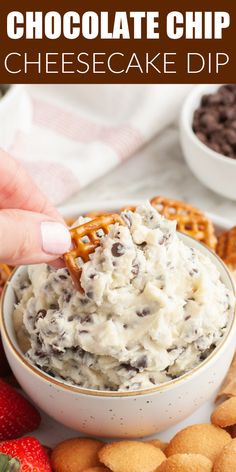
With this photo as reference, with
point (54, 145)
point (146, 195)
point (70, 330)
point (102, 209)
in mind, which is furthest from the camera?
point (54, 145)

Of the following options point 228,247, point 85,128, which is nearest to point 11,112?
point 85,128

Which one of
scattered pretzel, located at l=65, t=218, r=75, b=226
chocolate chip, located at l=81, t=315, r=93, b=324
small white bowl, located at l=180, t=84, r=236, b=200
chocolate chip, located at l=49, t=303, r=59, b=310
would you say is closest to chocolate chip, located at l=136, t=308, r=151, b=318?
chocolate chip, located at l=81, t=315, r=93, b=324

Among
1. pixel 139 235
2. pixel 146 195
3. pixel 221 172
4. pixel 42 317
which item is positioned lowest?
pixel 146 195

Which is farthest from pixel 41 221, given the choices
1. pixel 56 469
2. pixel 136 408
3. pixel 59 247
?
pixel 56 469

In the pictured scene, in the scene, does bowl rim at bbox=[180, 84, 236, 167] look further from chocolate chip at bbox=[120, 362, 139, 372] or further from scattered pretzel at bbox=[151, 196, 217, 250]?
chocolate chip at bbox=[120, 362, 139, 372]

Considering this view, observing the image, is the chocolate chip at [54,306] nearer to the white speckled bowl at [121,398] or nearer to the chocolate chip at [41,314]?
the chocolate chip at [41,314]

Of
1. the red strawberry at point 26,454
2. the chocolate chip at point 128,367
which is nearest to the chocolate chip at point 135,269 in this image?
the chocolate chip at point 128,367

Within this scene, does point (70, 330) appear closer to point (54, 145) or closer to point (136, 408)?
point (136, 408)

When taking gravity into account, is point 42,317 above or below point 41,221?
below
